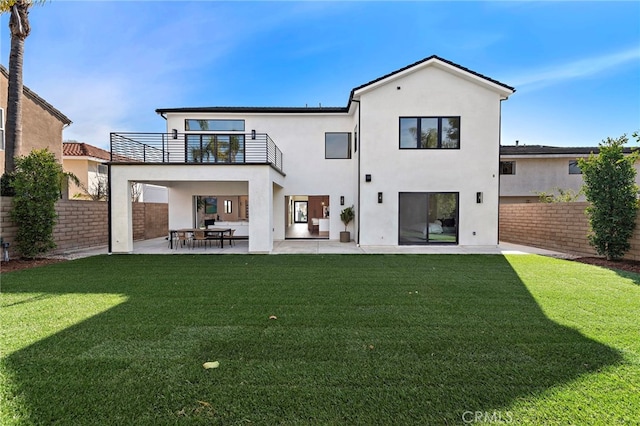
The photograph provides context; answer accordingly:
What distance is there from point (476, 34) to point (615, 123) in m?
14.4

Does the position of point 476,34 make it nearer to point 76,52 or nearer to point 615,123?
point 615,123

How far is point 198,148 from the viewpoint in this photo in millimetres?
15414

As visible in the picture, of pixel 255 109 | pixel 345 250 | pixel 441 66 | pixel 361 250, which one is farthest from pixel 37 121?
pixel 441 66

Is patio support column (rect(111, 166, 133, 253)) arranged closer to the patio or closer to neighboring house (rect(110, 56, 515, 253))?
the patio

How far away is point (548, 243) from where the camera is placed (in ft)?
43.7

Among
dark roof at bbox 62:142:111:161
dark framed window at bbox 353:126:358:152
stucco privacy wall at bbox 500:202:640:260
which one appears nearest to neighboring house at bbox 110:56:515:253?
dark framed window at bbox 353:126:358:152

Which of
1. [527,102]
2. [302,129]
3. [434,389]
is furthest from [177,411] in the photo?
[527,102]

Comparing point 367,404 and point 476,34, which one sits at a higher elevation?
point 476,34

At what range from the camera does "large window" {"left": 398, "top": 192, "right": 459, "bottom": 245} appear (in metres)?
14.2

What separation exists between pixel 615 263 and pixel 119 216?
17.3 m

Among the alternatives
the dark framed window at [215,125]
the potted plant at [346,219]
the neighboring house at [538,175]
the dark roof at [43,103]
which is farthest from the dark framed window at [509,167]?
the dark roof at [43,103]

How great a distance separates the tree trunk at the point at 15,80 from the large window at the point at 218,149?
5862 millimetres

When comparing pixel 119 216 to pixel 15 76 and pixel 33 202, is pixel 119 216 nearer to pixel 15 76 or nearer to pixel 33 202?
pixel 33 202

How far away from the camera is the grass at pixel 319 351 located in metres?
2.72
